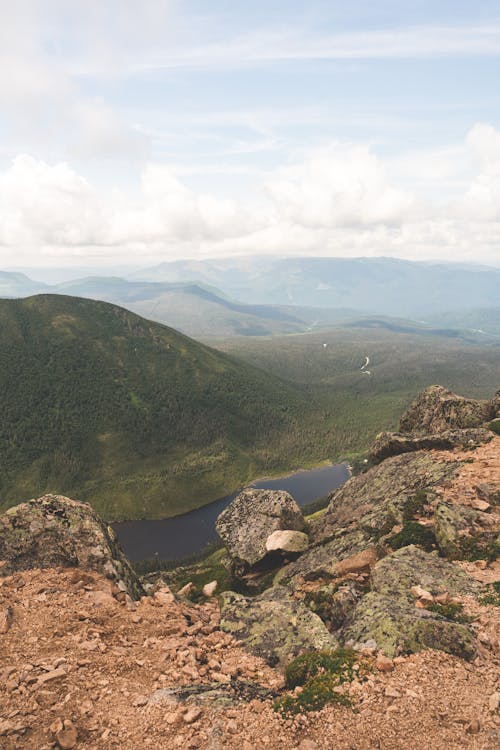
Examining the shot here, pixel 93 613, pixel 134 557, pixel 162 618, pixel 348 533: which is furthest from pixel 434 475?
pixel 134 557

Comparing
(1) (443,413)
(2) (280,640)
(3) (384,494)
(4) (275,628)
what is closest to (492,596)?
(2) (280,640)

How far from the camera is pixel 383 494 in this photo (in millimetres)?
48031

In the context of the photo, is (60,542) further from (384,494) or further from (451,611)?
(384,494)

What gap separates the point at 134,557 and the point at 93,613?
187824 millimetres

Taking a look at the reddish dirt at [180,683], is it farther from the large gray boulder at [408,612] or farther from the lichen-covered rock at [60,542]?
the lichen-covered rock at [60,542]

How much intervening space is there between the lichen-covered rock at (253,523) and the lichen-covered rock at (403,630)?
2933 cm

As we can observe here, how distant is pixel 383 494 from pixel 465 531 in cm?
1525

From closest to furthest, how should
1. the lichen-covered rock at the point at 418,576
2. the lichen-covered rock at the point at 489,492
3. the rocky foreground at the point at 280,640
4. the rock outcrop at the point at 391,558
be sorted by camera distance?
the rocky foreground at the point at 280,640, the rock outcrop at the point at 391,558, the lichen-covered rock at the point at 418,576, the lichen-covered rock at the point at 489,492

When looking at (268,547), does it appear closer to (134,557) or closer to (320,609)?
(320,609)

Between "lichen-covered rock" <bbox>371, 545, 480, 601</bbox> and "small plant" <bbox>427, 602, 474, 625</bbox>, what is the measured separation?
1.53 metres

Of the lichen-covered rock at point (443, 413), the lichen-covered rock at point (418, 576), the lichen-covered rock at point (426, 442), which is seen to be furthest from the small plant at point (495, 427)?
the lichen-covered rock at point (418, 576)

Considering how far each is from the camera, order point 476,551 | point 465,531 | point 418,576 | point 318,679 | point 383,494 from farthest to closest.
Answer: point 383,494, point 465,531, point 476,551, point 418,576, point 318,679

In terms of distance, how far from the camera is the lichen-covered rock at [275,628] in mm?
23859

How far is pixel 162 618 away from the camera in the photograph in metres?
26.8
